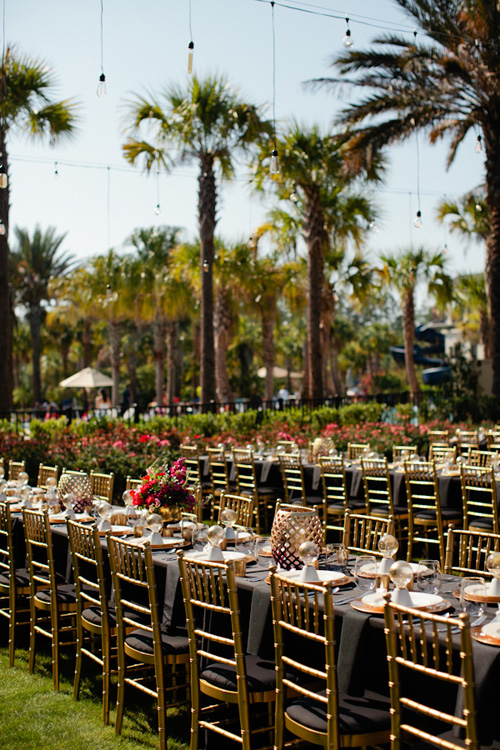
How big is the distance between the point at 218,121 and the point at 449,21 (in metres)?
5.13

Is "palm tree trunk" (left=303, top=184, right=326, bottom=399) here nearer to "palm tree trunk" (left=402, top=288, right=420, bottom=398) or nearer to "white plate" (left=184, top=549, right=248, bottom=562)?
"palm tree trunk" (left=402, top=288, right=420, bottom=398)

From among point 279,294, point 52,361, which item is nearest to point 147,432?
point 279,294

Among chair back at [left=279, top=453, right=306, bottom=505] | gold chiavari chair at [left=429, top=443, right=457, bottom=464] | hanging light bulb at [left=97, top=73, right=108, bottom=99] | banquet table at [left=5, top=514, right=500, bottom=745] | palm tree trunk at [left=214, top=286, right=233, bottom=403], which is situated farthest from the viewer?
palm tree trunk at [left=214, top=286, right=233, bottom=403]

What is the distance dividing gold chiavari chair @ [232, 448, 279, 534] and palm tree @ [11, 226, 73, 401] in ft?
99.7

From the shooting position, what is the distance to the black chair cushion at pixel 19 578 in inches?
242

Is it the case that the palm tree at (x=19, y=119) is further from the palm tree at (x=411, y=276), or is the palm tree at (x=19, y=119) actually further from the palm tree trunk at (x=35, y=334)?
the palm tree trunk at (x=35, y=334)

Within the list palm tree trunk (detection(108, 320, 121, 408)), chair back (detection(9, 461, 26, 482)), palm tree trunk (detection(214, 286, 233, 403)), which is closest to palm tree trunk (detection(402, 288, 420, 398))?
palm tree trunk (detection(214, 286, 233, 403))

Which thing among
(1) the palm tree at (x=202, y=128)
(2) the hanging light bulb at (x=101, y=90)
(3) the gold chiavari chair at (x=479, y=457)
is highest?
(1) the palm tree at (x=202, y=128)

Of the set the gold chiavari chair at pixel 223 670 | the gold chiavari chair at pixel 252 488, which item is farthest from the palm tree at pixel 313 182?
the gold chiavari chair at pixel 223 670

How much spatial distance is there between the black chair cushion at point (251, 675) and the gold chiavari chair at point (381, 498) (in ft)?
14.3

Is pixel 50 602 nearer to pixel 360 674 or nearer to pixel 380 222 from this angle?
pixel 360 674

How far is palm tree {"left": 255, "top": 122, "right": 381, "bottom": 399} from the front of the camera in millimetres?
18062

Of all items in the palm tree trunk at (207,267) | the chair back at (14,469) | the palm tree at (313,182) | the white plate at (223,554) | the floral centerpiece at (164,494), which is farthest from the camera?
the palm tree at (313,182)

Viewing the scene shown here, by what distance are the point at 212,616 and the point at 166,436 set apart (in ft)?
29.2
